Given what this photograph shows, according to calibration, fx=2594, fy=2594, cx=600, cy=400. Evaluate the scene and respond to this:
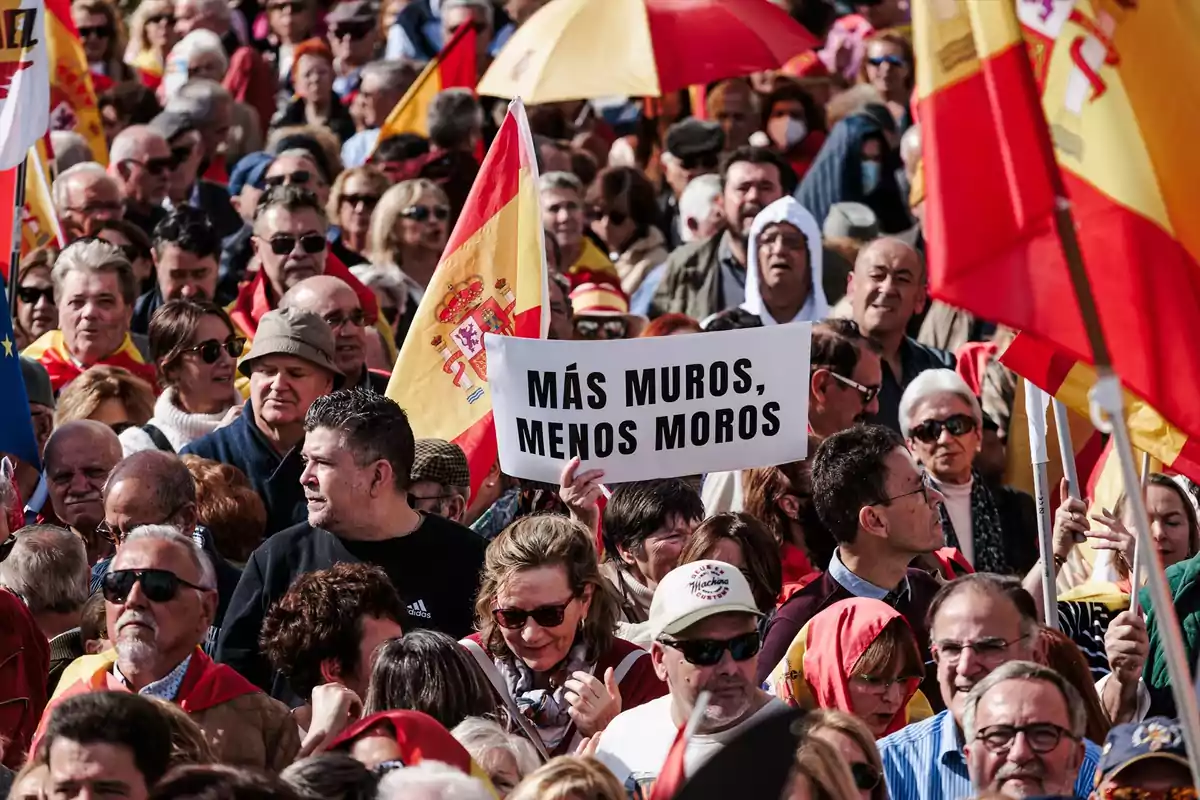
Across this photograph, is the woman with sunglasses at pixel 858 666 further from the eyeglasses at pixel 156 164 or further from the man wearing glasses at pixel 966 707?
the eyeglasses at pixel 156 164

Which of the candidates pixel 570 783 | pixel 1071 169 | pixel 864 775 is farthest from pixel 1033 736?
pixel 1071 169

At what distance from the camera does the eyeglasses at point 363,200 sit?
12.6 m

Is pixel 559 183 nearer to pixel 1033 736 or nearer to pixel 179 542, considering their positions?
pixel 179 542

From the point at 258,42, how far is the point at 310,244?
27.5 ft

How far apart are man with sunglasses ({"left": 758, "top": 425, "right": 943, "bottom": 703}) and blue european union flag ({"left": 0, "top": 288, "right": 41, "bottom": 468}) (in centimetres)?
274

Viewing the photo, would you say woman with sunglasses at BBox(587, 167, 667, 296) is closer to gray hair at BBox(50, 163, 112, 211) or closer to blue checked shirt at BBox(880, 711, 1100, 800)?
gray hair at BBox(50, 163, 112, 211)

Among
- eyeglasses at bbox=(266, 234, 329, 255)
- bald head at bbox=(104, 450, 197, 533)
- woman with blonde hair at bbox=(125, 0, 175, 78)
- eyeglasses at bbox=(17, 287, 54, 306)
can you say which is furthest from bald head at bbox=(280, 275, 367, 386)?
woman with blonde hair at bbox=(125, 0, 175, 78)

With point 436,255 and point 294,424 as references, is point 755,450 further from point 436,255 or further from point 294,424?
point 436,255

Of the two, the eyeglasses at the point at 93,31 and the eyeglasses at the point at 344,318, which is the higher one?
the eyeglasses at the point at 344,318

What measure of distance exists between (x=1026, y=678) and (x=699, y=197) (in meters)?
7.22

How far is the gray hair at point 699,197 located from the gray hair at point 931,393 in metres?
3.69

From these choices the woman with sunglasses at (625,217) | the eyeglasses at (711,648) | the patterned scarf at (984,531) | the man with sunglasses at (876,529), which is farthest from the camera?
the woman with sunglasses at (625,217)

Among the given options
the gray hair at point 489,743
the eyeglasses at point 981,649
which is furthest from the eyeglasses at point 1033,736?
the gray hair at point 489,743

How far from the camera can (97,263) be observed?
1068 cm
